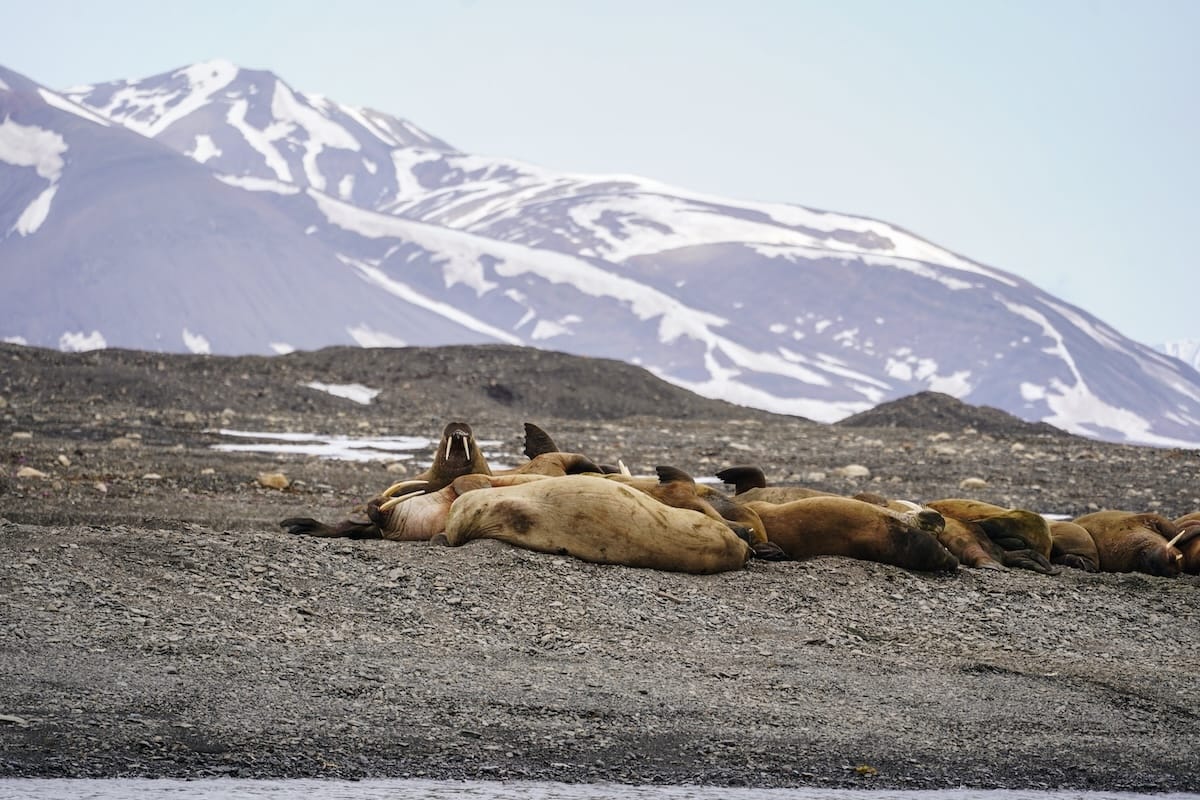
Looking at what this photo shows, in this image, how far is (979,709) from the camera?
7445 mm

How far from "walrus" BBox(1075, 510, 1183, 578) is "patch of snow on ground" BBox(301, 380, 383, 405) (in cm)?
2397

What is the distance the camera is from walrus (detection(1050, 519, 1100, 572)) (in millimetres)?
11992

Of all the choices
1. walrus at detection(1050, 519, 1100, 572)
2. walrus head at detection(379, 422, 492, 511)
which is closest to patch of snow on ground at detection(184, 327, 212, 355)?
walrus head at detection(379, 422, 492, 511)

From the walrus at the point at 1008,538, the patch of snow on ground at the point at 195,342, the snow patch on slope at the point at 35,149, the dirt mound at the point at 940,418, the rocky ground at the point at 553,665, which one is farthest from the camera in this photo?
the snow patch on slope at the point at 35,149

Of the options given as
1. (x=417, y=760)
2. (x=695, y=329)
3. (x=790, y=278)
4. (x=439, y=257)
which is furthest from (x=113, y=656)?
(x=790, y=278)

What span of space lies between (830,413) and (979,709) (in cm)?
11769

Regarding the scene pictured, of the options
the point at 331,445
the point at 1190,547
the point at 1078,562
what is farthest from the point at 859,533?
the point at 331,445

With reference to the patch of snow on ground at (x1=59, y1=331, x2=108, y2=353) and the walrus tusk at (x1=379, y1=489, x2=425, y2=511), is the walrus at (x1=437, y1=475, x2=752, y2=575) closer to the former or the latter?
the walrus tusk at (x1=379, y1=489, x2=425, y2=511)

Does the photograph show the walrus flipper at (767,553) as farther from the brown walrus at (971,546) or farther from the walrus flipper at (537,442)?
the walrus flipper at (537,442)

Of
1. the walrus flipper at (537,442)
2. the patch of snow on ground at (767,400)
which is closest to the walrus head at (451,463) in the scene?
the walrus flipper at (537,442)

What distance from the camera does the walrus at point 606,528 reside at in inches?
393

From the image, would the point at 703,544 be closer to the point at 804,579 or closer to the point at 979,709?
the point at 804,579

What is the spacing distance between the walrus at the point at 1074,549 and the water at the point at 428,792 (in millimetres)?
5890

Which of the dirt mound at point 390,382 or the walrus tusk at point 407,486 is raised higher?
the walrus tusk at point 407,486
